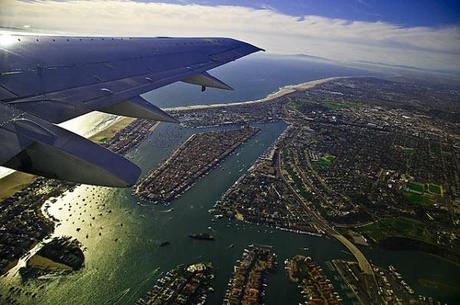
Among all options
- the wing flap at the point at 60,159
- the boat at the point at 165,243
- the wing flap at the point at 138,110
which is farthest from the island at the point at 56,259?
the wing flap at the point at 60,159

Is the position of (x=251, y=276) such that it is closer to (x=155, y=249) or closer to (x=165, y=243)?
(x=165, y=243)

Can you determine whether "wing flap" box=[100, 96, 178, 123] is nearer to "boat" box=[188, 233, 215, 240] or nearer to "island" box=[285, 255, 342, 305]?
"island" box=[285, 255, 342, 305]

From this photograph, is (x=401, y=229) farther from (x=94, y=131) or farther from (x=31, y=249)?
(x=94, y=131)

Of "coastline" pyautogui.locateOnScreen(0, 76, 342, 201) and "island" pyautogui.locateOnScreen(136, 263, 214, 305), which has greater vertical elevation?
"coastline" pyautogui.locateOnScreen(0, 76, 342, 201)

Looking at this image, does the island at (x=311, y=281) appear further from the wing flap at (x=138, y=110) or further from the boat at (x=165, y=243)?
the wing flap at (x=138, y=110)

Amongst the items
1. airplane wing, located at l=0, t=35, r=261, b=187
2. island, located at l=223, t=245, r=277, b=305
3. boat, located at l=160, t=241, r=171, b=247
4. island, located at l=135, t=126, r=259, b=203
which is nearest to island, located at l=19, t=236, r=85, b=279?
boat, located at l=160, t=241, r=171, b=247

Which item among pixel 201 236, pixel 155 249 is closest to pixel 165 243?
pixel 155 249
